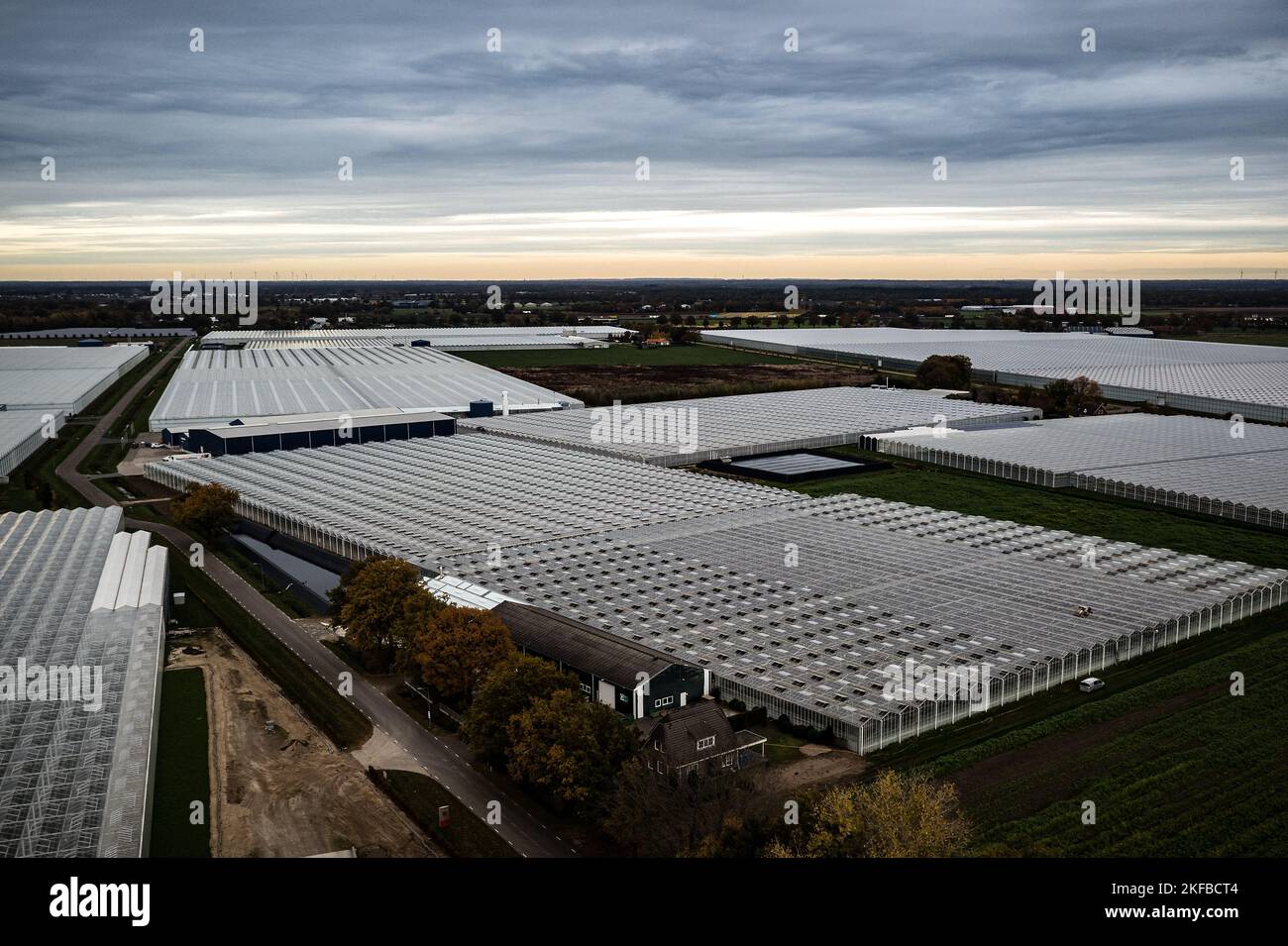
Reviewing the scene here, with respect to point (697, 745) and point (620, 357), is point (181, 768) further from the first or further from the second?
point (620, 357)

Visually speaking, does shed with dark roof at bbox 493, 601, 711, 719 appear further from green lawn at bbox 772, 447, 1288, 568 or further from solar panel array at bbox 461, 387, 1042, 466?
solar panel array at bbox 461, 387, 1042, 466

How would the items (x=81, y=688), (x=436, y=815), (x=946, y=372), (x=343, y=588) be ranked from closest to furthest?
(x=436, y=815) → (x=81, y=688) → (x=343, y=588) → (x=946, y=372)

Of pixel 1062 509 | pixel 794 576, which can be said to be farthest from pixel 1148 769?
pixel 1062 509

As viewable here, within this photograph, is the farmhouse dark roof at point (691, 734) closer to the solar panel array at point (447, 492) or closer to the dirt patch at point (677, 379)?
the solar panel array at point (447, 492)

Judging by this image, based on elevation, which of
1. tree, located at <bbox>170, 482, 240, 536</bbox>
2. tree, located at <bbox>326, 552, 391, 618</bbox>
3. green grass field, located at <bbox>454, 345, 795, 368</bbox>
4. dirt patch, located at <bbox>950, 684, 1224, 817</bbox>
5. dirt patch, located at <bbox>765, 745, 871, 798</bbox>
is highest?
green grass field, located at <bbox>454, 345, 795, 368</bbox>

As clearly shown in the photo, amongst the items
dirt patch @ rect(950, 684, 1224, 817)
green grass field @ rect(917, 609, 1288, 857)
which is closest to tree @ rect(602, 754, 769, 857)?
green grass field @ rect(917, 609, 1288, 857)

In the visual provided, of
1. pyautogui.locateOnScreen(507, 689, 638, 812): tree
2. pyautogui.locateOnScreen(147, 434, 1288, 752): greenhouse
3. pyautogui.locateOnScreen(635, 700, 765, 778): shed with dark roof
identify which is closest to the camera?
pyautogui.locateOnScreen(507, 689, 638, 812): tree
